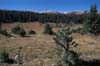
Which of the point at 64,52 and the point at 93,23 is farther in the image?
the point at 93,23

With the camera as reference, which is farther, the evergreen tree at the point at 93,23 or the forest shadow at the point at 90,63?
the evergreen tree at the point at 93,23

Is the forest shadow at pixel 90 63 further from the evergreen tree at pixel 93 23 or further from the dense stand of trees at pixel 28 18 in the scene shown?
the dense stand of trees at pixel 28 18

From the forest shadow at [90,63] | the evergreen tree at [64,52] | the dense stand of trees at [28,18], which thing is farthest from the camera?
the dense stand of trees at [28,18]

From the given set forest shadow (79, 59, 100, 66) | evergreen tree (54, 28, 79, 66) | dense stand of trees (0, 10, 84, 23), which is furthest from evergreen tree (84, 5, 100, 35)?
dense stand of trees (0, 10, 84, 23)

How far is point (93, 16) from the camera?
162 feet

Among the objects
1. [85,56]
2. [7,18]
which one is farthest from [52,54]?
[7,18]

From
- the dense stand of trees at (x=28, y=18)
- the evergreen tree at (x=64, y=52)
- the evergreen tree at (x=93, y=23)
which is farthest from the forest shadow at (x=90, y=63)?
the dense stand of trees at (x=28, y=18)

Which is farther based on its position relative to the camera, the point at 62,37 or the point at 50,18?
the point at 50,18

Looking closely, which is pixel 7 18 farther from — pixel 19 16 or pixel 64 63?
pixel 64 63

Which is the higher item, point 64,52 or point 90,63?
point 64,52

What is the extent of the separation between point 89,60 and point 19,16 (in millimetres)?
113636

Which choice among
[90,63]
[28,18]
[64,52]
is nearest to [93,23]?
[90,63]

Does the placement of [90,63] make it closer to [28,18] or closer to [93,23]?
[93,23]

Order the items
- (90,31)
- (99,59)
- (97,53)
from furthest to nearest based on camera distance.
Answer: (90,31), (97,53), (99,59)
